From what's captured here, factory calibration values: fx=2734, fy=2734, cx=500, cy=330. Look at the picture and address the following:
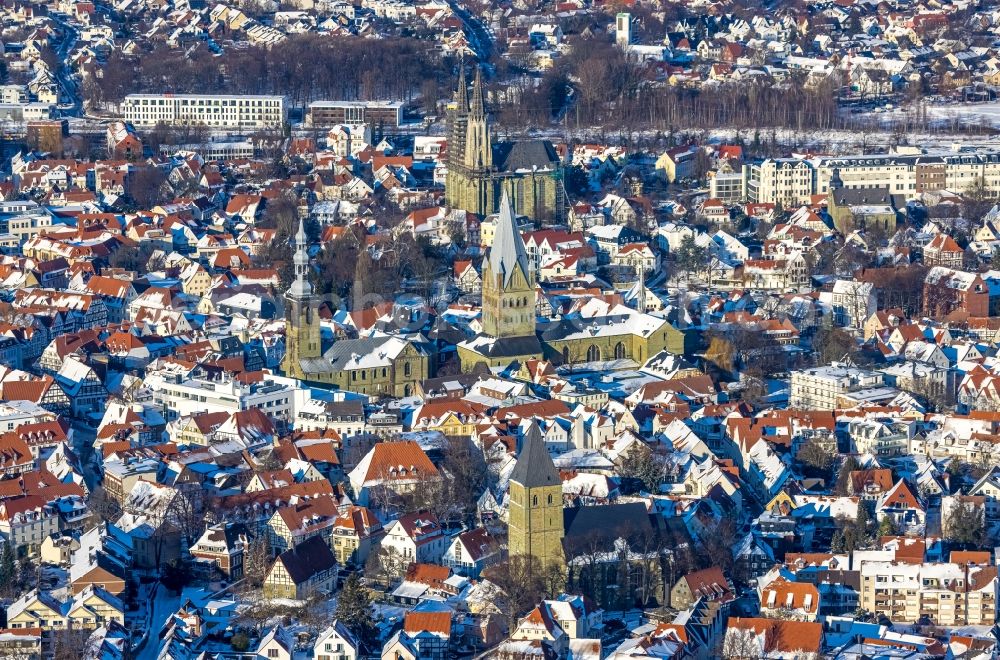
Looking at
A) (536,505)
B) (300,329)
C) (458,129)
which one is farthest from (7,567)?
(458,129)

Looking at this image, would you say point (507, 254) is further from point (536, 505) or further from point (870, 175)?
point (870, 175)

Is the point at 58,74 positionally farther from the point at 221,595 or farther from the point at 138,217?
the point at 221,595

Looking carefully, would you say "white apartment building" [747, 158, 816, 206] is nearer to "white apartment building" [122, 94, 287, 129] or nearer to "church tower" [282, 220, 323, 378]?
"white apartment building" [122, 94, 287, 129]

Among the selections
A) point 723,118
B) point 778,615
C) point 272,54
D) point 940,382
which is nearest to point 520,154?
point 723,118

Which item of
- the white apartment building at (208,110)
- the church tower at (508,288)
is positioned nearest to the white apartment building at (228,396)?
the church tower at (508,288)

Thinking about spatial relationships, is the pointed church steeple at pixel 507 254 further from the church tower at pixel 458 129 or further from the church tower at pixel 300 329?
the church tower at pixel 458 129

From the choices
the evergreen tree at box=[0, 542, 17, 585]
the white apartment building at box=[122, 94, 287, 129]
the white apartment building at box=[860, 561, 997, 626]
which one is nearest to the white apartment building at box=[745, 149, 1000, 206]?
the white apartment building at box=[122, 94, 287, 129]
